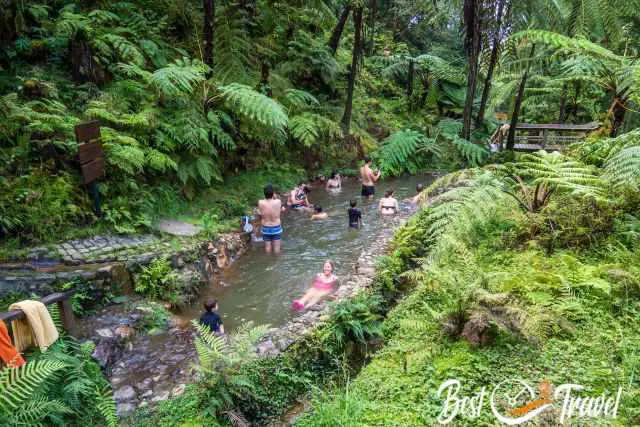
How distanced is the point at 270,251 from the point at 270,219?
67cm

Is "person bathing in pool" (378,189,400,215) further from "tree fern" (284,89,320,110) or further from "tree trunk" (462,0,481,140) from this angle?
"tree trunk" (462,0,481,140)

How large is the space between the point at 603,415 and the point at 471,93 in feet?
35.0

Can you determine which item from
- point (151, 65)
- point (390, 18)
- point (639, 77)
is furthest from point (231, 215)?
point (390, 18)

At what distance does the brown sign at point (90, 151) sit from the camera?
18.7 feet

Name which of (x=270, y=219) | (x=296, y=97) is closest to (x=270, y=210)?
(x=270, y=219)

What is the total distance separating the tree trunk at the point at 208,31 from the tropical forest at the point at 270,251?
46 mm

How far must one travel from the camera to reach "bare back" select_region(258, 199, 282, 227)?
22.9 ft

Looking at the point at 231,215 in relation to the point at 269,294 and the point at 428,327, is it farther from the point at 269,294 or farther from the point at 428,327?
the point at 428,327

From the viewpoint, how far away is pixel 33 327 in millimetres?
3717

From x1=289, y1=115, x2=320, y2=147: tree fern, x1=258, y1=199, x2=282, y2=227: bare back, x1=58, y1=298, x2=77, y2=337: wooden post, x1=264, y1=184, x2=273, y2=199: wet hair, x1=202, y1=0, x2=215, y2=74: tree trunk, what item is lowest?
x1=58, y1=298, x2=77, y2=337: wooden post

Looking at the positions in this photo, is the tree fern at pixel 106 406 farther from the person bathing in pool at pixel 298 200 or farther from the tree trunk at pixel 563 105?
the tree trunk at pixel 563 105

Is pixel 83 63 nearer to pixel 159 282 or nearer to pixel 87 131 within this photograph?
pixel 87 131

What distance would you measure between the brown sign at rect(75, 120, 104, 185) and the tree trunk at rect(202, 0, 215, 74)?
12.1ft

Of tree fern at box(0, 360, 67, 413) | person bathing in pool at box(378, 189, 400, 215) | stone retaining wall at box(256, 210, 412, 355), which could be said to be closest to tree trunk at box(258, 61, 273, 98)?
person bathing in pool at box(378, 189, 400, 215)
